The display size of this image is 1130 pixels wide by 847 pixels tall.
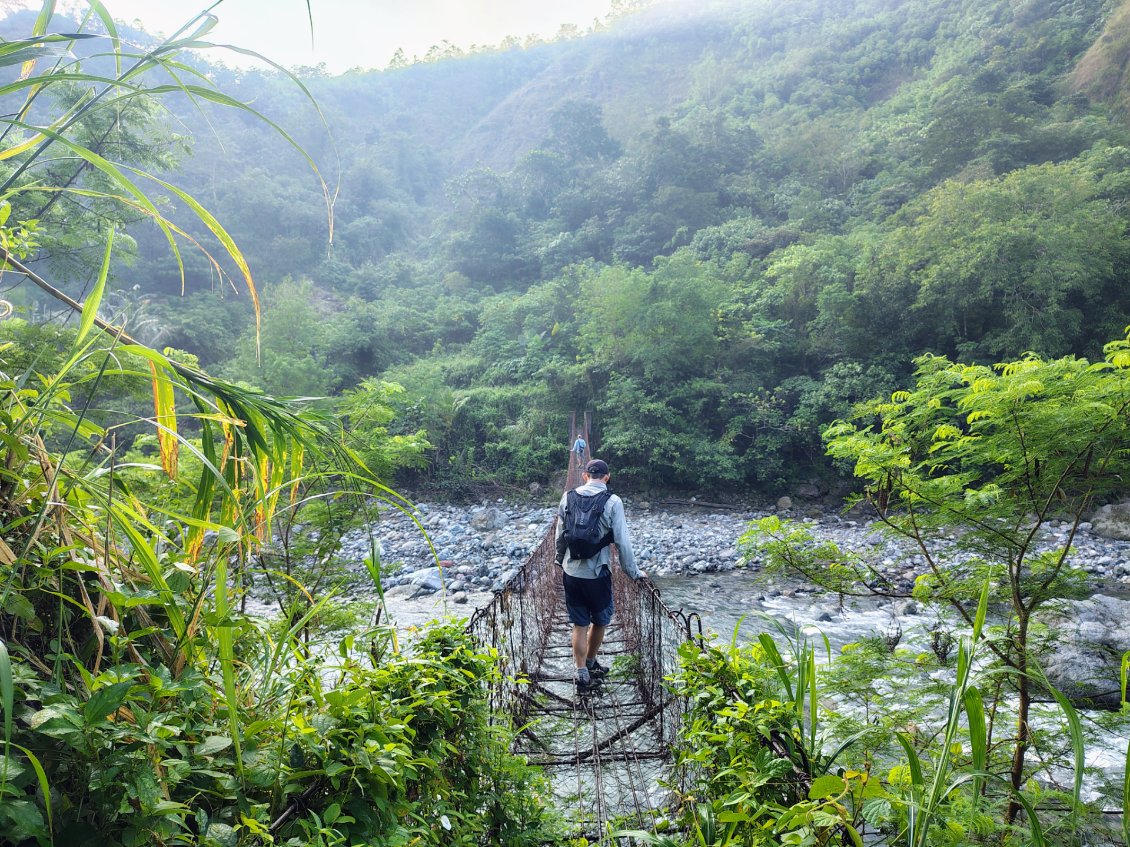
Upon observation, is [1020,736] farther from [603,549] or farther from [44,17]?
[44,17]

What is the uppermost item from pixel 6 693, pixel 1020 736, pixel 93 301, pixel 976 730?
pixel 93 301

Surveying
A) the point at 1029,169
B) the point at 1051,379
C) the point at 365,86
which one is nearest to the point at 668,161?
the point at 1029,169

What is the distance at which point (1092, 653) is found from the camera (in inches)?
126

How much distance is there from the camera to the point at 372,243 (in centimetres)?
2445

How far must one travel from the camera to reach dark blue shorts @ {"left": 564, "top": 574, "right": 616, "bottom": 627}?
7.71ft

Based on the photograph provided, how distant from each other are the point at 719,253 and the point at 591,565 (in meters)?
13.8

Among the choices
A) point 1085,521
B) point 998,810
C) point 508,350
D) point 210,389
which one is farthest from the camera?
point 508,350

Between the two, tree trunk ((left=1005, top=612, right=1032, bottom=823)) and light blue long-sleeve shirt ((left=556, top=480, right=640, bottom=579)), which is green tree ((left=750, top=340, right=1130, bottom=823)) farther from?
light blue long-sleeve shirt ((left=556, top=480, right=640, bottom=579))

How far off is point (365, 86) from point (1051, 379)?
4320 centimetres

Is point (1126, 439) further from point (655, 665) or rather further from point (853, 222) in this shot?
point (853, 222)

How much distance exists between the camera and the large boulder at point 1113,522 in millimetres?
7055

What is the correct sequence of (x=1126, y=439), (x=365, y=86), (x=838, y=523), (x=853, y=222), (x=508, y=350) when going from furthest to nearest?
1. (x=365, y=86)
2. (x=508, y=350)
3. (x=853, y=222)
4. (x=838, y=523)
5. (x=1126, y=439)

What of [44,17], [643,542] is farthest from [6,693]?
[643,542]

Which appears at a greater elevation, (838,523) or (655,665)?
(655,665)
